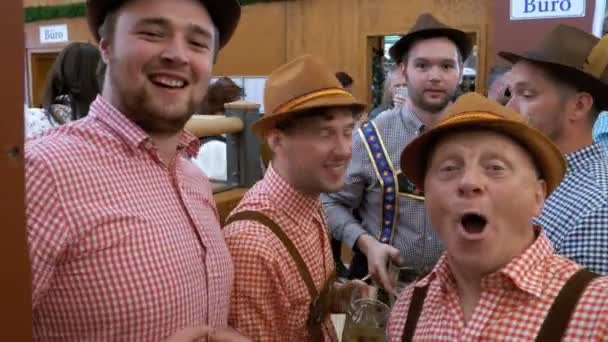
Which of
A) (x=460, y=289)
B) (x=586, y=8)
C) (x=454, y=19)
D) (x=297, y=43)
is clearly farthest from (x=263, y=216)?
(x=297, y=43)

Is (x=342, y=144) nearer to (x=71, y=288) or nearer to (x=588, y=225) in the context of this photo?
(x=588, y=225)

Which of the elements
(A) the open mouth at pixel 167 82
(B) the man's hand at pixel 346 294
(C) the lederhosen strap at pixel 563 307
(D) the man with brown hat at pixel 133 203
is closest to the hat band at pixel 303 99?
(D) the man with brown hat at pixel 133 203

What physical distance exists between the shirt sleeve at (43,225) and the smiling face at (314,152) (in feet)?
2.44

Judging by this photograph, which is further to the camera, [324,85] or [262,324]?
[324,85]

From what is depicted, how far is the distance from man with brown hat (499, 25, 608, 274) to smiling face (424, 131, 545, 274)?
0.49 m

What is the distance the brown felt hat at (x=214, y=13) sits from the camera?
4.46 feet

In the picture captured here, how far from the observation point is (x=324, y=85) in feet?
5.68

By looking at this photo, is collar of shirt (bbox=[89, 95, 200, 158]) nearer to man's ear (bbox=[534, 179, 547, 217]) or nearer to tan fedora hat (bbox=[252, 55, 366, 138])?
tan fedora hat (bbox=[252, 55, 366, 138])

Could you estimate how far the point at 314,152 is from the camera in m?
1.69

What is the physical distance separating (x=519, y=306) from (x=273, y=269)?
596 millimetres

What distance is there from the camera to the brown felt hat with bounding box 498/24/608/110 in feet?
5.89

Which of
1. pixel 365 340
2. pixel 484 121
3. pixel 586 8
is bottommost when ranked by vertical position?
pixel 365 340

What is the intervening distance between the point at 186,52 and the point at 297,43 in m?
6.16

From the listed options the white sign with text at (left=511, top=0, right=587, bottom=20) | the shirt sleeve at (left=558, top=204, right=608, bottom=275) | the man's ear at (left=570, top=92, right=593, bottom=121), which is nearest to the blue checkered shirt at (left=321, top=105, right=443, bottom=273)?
the man's ear at (left=570, top=92, right=593, bottom=121)
